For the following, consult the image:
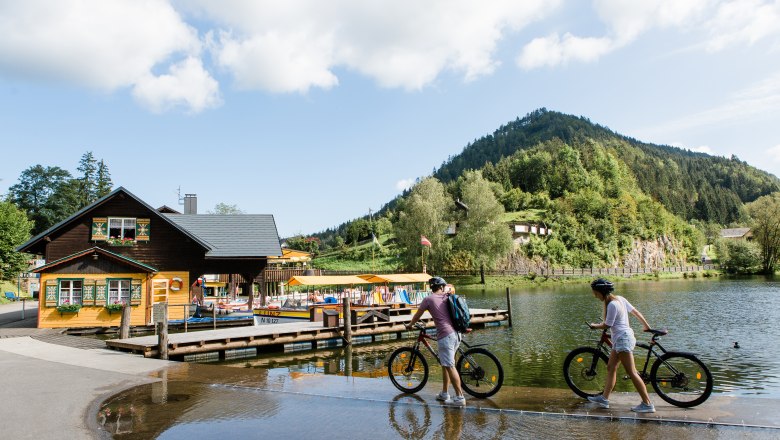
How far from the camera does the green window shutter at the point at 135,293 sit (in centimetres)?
2759

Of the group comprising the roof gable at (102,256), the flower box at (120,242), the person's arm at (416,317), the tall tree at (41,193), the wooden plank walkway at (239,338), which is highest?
the tall tree at (41,193)

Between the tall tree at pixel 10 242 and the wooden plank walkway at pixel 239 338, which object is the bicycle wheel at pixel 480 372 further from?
the tall tree at pixel 10 242

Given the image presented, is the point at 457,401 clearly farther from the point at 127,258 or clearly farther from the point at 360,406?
the point at 127,258

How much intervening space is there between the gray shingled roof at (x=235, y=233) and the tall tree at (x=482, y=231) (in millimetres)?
38862

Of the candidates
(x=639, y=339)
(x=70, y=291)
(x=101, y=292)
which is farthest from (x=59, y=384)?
(x=639, y=339)

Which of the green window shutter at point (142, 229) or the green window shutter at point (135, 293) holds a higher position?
the green window shutter at point (142, 229)

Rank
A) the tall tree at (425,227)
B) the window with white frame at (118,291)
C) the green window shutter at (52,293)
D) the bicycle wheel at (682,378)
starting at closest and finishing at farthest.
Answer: the bicycle wheel at (682,378)
the green window shutter at (52,293)
the window with white frame at (118,291)
the tall tree at (425,227)

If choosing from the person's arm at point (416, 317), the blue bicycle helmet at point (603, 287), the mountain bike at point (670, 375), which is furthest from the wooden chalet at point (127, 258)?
the blue bicycle helmet at point (603, 287)

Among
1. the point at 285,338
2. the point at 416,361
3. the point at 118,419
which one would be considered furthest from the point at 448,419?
the point at 285,338

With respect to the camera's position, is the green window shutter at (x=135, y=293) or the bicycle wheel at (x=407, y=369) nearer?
the bicycle wheel at (x=407, y=369)

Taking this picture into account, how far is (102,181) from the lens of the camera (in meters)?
103

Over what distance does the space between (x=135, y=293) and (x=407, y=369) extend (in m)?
22.5

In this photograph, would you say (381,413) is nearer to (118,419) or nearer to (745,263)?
(118,419)

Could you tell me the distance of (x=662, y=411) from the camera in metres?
7.87
